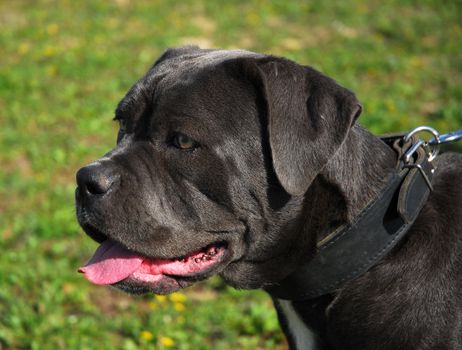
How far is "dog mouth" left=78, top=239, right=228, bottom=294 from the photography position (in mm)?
2986

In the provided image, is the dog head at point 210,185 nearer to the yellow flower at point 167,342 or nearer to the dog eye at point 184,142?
the dog eye at point 184,142

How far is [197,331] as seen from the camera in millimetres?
4410

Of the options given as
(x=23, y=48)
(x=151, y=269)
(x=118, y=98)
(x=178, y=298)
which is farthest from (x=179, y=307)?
(x=23, y=48)

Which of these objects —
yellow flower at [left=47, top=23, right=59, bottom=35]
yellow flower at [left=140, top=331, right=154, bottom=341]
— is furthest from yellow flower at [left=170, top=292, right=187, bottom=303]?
yellow flower at [left=47, top=23, right=59, bottom=35]

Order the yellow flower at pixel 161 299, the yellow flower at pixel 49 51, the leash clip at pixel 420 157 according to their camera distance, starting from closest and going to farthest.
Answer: the leash clip at pixel 420 157 < the yellow flower at pixel 161 299 < the yellow flower at pixel 49 51

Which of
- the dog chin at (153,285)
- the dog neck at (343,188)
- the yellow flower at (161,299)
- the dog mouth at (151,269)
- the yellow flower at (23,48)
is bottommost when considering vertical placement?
the yellow flower at (161,299)

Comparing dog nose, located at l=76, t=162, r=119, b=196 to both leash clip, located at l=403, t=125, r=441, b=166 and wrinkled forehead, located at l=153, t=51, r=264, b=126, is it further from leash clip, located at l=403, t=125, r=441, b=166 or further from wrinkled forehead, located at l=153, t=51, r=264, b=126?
leash clip, located at l=403, t=125, r=441, b=166

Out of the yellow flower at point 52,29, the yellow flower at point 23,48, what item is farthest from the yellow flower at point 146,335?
the yellow flower at point 52,29

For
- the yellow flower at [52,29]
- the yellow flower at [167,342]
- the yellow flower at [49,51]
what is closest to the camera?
the yellow flower at [167,342]

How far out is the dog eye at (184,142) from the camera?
9.52 feet

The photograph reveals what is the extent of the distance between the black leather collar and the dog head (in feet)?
0.32

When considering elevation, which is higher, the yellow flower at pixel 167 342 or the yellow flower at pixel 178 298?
the yellow flower at pixel 167 342

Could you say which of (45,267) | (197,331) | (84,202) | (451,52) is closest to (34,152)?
(45,267)

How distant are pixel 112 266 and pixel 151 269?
0.55 ft
